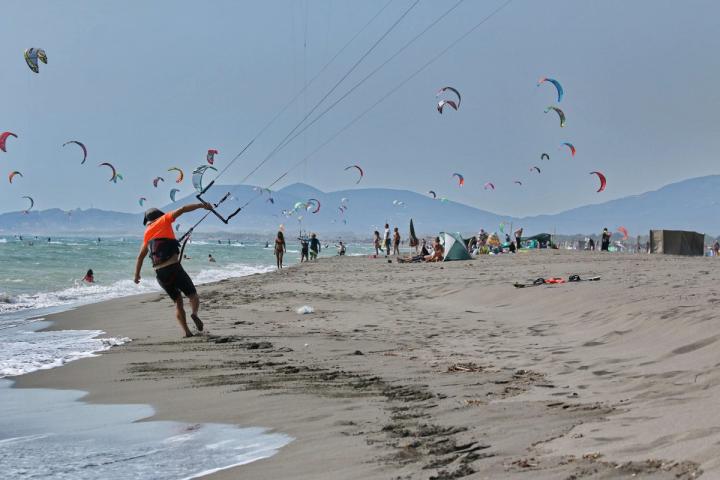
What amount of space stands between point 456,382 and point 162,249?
15.0 feet

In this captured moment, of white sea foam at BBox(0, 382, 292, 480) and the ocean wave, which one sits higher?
white sea foam at BBox(0, 382, 292, 480)

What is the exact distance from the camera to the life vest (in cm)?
869

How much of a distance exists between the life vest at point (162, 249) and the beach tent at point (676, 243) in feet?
100

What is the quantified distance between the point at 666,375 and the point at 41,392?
183 inches

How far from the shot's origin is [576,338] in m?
7.55

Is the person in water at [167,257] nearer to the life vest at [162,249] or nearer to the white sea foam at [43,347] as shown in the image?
the life vest at [162,249]

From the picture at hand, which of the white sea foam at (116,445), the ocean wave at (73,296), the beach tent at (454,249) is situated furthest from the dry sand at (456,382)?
the beach tent at (454,249)

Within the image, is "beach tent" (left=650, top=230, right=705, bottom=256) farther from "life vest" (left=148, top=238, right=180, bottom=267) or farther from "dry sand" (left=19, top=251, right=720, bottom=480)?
"life vest" (left=148, top=238, right=180, bottom=267)

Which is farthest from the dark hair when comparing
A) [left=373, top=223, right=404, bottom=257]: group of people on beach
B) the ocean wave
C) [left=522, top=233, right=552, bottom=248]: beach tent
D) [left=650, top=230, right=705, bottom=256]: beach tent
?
[left=522, top=233, right=552, bottom=248]: beach tent

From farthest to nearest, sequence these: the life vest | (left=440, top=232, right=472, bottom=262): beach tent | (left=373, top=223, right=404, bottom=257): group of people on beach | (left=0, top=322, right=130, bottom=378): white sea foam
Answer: (left=373, top=223, right=404, bottom=257): group of people on beach
(left=440, top=232, right=472, bottom=262): beach tent
the life vest
(left=0, top=322, right=130, bottom=378): white sea foam

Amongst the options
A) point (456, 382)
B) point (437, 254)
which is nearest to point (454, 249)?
point (437, 254)

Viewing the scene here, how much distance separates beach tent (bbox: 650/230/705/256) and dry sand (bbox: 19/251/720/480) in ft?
81.7

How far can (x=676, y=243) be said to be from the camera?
34.9 m

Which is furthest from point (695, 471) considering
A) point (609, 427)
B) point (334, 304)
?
point (334, 304)
